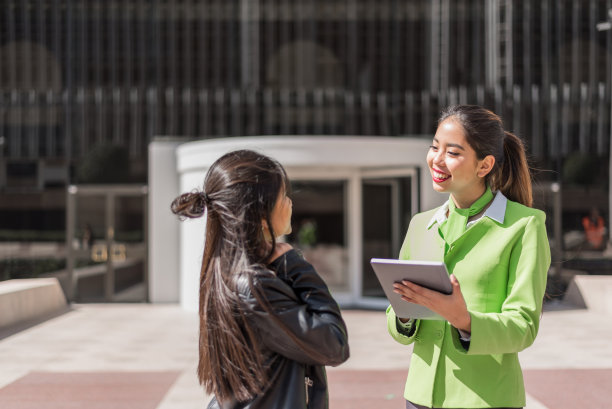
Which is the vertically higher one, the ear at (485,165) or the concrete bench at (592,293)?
the ear at (485,165)

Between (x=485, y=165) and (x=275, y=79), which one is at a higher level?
(x=275, y=79)

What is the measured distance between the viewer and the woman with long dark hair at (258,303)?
1.79m

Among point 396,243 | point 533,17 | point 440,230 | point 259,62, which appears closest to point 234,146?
point 396,243

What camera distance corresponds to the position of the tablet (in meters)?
1.79

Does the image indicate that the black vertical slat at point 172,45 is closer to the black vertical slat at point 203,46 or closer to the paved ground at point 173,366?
the black vertical slat at point 203,46

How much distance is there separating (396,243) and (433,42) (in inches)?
1344

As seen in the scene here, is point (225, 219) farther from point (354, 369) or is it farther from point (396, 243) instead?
point (396, 243)

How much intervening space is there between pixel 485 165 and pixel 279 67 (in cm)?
4281

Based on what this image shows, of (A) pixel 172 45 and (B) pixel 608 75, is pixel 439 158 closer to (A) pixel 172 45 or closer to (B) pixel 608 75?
(A) pixel 172 45

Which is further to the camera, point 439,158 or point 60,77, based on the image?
point 60,77

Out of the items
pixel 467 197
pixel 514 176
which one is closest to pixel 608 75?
pixel 514 176

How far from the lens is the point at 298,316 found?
1.77 metres

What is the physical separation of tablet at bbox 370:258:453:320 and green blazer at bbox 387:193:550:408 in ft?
0.41

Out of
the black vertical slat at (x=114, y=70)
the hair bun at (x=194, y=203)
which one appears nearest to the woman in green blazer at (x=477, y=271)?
the hair bun at (x=194, y=203)
